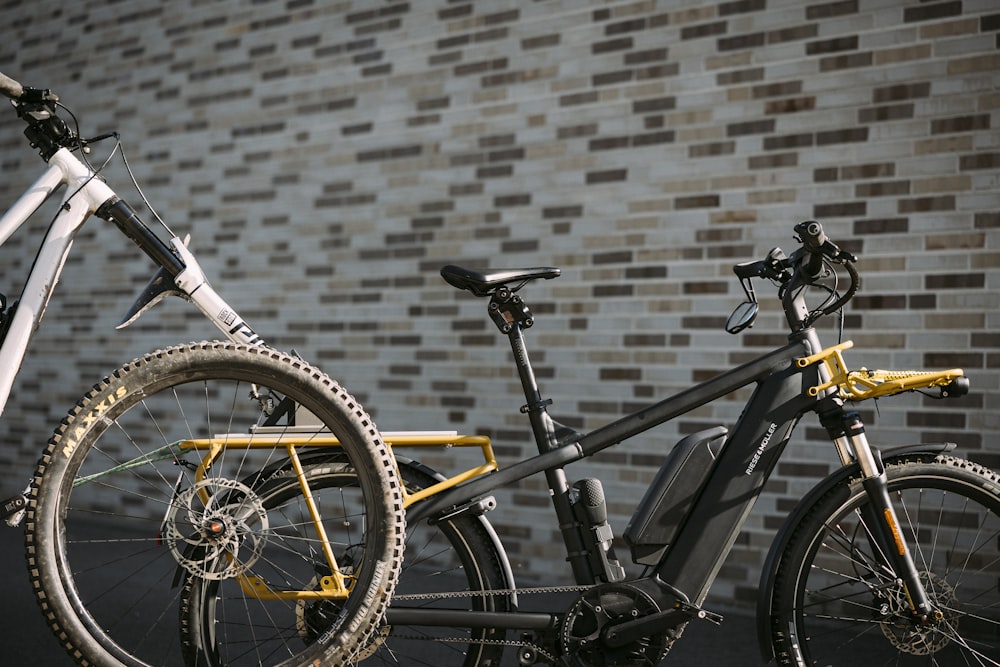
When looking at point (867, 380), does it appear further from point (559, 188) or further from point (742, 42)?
point (559, 188)

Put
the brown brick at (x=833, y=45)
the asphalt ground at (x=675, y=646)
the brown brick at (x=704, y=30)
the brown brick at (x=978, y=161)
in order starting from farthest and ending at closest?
the brown brick at (x=704, y=30) → the brown brick at (x=833, y=45) → the brown brick at (x=978, y=161) → the asphalt ground at (x=675, y=646)

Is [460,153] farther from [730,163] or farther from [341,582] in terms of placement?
[341,582]

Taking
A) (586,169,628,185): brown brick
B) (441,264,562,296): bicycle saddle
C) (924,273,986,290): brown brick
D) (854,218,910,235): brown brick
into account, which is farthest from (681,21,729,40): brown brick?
(441,264,562,296): bicycle saddle

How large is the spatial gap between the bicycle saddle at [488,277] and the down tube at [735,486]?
0.62m

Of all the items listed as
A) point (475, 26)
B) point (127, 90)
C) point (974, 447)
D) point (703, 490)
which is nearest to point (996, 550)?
point (974, 447)

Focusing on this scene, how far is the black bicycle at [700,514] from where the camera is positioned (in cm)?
210

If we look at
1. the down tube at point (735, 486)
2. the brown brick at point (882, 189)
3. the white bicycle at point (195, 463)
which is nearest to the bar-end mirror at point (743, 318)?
the down tube at point (735, 486)

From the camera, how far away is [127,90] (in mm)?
5086

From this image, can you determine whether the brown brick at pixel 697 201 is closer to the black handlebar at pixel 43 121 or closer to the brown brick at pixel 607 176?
the brown brick at pixel 607 176

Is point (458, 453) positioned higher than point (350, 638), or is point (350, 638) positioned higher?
point (458, 453)

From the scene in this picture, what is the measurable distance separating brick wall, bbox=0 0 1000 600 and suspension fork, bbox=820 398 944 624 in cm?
122

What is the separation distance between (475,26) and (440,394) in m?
1.71

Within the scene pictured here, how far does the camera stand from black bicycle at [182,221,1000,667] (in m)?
2.10

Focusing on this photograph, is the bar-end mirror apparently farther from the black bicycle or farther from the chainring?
the chainring
